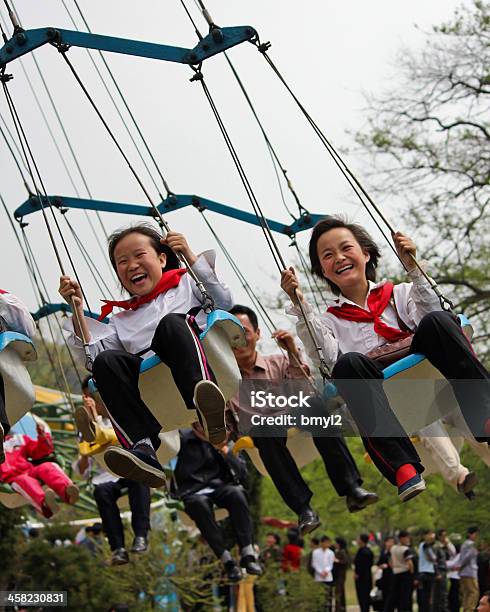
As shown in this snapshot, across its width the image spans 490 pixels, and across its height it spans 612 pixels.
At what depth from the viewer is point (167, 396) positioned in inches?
241

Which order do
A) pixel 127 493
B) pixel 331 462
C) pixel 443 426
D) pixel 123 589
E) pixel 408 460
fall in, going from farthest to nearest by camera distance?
pixel 123 589 < pixel 127 493 < pixel 443 426 < pixel 331 462 < pixel 408 460

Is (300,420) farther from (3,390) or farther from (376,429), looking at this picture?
(3,390)

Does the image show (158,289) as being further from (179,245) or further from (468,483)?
(468,483)

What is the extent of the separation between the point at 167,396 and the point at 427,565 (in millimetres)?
9494

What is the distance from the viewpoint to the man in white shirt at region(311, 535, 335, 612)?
15305mm

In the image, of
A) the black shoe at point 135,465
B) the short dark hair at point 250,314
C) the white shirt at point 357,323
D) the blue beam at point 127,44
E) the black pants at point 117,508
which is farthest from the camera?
the black pants at point 117,508

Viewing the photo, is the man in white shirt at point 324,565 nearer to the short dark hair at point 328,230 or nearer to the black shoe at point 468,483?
the black shoe at point 468,483

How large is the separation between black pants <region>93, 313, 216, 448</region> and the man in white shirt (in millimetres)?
9673

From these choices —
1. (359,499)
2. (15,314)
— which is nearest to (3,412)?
(15,314)

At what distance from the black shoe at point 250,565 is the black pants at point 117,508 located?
0.93 m

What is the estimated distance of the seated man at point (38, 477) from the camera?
927cm

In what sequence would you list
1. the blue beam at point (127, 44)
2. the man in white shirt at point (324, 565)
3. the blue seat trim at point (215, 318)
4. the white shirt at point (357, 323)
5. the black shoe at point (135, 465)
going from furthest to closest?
1. the man in white shirt at point (324, 565)
2. the blue beam at point (127, 44)
3. the white shirt at point (357, 323)
4. the blue seat trim at point (215, 318)
5. the black shoe at point (135, 465)

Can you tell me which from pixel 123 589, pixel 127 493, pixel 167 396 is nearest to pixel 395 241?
pixel 167 396

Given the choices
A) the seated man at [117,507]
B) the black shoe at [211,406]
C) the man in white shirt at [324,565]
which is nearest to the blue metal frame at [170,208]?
the seated man at [117,507]
